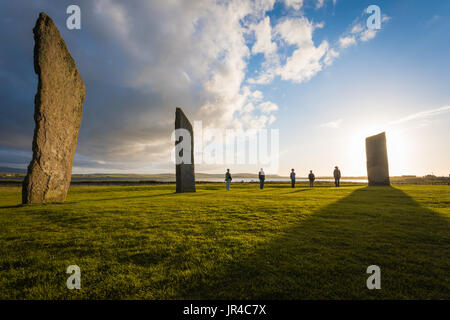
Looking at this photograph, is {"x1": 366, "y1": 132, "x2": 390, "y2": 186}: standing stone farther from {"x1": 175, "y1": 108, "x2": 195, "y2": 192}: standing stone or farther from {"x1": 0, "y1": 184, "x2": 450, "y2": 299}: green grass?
{"x1": 175, "y1": 108, "x2": 195, "y2": 192}: standing stone

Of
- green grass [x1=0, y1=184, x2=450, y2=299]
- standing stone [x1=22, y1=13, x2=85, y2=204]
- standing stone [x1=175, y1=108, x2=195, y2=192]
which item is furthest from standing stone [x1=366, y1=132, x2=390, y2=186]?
standing stone [x1=22, y1=13, x2=85, y2=204]

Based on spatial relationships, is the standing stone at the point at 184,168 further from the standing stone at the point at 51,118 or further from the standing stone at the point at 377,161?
the standing stone at the point at 377,161

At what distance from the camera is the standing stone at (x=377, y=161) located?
2119 centimetres

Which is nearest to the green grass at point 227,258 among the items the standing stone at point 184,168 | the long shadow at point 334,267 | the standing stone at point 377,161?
the long shadow at point 334,267

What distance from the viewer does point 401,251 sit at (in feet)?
11.8

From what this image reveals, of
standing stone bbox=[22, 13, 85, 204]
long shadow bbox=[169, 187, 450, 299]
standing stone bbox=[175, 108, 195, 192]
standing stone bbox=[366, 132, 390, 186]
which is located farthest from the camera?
standing stone bbox=[366, 132, 390, 186]

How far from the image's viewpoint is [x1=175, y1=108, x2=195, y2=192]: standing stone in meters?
15.6

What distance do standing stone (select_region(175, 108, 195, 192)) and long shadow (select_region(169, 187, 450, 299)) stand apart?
12.1m

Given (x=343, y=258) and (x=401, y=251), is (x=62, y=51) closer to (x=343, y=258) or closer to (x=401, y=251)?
(x=343, y=258)

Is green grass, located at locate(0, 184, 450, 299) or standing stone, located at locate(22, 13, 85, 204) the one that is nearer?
green grass, located at locate(0, 184, 450, 299)

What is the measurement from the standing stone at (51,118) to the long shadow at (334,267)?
10.8m

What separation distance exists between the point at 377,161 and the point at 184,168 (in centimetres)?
2091
